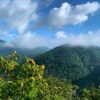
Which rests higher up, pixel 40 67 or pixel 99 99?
pixel 40 67

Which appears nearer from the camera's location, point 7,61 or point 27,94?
point 27,94

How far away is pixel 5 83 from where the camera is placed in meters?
26.5

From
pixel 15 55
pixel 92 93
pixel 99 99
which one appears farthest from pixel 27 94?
pixel 92 93

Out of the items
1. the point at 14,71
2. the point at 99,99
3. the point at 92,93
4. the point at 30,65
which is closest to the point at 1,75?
the point at 14,71

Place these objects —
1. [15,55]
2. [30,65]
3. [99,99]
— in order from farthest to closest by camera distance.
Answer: [99,99] → [15,55] → [30,65]

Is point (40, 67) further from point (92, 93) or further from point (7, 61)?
point (92, 93)

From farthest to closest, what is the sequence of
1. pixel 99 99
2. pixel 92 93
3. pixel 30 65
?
pixel 92 93
pixel 99 99
pixel 30 65

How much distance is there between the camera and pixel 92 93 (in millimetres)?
Answer: 90562

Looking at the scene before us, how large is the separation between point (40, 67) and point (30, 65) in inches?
35.1

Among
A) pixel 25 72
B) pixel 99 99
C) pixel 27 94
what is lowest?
pixel 99 99

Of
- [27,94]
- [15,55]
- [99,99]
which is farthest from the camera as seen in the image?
[99,99]

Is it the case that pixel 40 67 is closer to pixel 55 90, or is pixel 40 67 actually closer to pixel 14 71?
pixel 14 71

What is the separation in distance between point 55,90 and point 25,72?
6160cm

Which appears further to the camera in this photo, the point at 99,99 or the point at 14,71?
the point at 99,99
